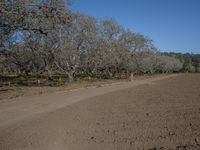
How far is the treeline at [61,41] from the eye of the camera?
19.9 meters

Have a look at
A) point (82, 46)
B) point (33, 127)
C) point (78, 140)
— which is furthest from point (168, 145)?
point (82, 46)

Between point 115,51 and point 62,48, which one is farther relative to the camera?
point 115,51

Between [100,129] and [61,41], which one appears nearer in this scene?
[100,129]

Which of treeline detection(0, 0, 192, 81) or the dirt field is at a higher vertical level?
treeline detection(0, 0, 192, 81)

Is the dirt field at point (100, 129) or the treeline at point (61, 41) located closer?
the dirt field at point (100, 129)

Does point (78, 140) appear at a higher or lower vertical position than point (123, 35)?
lower

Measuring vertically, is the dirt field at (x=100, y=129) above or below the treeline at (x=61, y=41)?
below

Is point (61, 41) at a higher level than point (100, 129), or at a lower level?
higher

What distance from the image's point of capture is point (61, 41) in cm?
4044

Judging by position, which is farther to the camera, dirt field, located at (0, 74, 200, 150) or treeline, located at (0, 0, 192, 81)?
treeline, located at (0, 0, 192, 81)

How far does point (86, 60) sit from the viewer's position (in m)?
51.2

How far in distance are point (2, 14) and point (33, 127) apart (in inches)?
363

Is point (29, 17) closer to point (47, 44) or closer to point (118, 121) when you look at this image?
point (118, 121)

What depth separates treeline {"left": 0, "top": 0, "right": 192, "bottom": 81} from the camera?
19.9m
